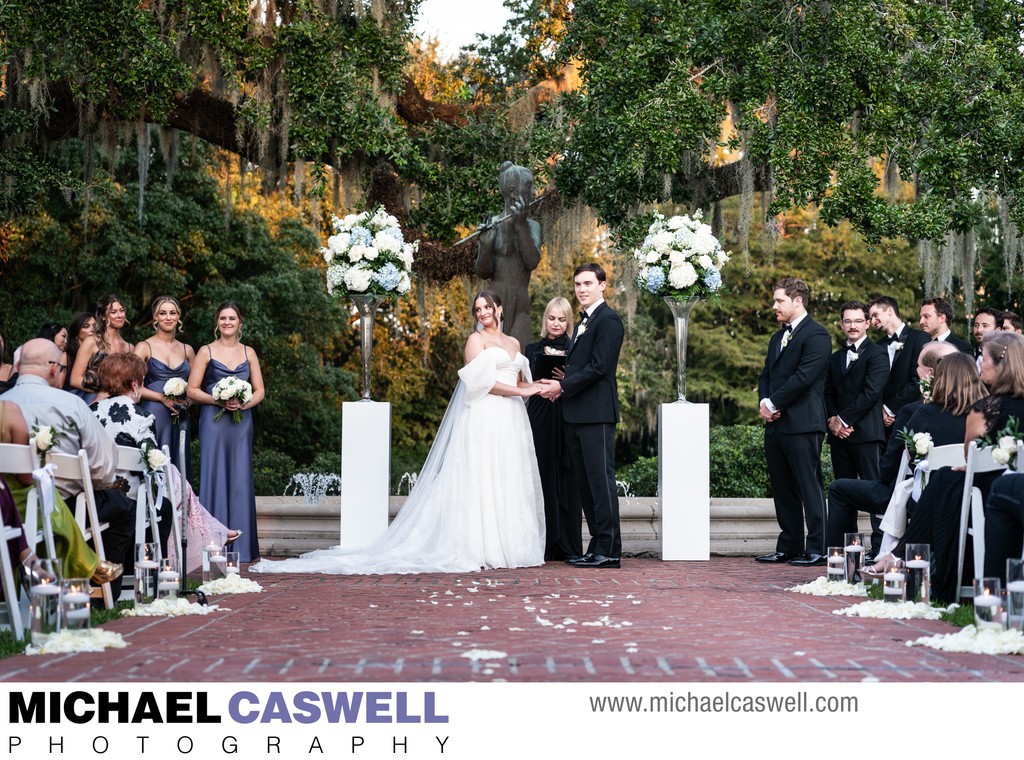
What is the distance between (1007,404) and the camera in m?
5.86

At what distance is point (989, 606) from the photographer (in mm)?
4562

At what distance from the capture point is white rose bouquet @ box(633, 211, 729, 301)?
30.0 feet

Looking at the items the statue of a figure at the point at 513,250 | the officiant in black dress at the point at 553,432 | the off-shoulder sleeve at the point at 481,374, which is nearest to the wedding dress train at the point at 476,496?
the off-shoulder sleeve at the point at 481,374

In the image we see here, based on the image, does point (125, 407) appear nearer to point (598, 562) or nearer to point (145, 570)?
point (145, 570)

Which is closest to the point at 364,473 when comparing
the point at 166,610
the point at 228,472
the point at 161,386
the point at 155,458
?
the point at 228,472

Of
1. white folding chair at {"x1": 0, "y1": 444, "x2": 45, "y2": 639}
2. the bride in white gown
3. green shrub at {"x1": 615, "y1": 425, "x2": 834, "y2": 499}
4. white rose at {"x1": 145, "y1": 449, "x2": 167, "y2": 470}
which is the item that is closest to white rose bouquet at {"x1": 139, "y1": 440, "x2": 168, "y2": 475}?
white rose at {"x1": 145, "y1": 449, "x2": 167, "y2": 470}

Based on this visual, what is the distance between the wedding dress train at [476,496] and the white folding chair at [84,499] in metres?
2.33

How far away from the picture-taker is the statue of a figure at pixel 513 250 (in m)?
10.0

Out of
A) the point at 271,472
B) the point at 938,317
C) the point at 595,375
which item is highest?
the point at 938,317

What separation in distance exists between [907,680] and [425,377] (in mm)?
18123

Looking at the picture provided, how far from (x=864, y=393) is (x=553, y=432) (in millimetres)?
2291

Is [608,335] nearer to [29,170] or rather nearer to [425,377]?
[29,170]

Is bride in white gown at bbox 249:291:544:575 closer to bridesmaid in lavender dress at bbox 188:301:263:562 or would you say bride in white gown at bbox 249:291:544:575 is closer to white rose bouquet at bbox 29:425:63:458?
bridesmaid in lavender dress at bbox 188:301:263:562

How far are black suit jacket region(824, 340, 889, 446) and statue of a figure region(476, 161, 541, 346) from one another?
2619 millimetres
